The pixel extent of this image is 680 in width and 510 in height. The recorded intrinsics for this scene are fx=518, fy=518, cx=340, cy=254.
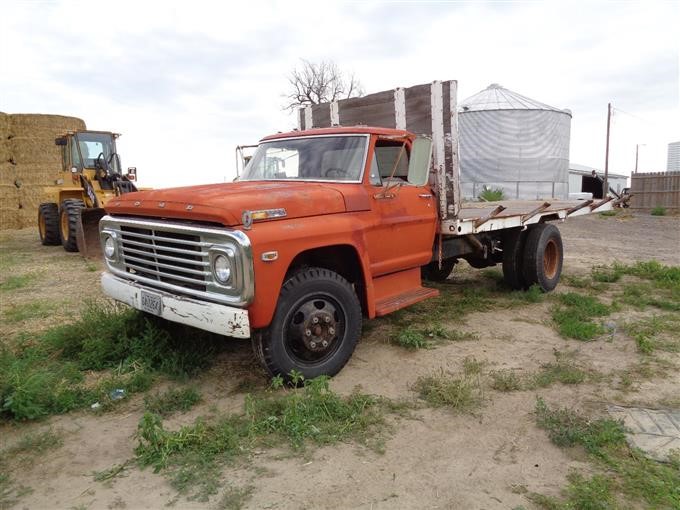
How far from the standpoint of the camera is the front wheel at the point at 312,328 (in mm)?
3844

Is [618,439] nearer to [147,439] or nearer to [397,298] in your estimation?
[397,298]

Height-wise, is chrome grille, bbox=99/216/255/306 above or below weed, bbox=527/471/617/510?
above

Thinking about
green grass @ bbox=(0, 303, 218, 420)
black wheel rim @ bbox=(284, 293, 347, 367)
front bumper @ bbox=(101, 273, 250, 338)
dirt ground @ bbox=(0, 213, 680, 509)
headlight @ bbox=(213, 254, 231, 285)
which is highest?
headlight @ bbox=(213, 254, 231, 285)

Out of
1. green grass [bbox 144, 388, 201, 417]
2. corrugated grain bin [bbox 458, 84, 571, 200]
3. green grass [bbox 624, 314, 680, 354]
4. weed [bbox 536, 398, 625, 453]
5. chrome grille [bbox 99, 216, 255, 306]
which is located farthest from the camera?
corrugated grain bin [bbox 458, 84, 571, 200]

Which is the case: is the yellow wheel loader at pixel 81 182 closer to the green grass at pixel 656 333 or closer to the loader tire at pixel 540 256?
the loader tire at pixel 540 256

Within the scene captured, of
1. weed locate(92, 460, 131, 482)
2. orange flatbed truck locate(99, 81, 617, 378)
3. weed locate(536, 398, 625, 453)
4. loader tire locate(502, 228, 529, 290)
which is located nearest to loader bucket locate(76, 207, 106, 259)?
orange flatbed truck locate(99, 81, 617, 378)

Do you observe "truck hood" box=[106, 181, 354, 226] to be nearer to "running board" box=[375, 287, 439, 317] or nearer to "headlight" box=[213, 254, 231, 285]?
"headlight" box=[213, 254, 231, 285]

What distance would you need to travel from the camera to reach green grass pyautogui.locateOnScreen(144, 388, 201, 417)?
3738mm

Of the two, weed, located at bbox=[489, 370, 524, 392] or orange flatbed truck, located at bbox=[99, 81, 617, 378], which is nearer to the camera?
orange flatbed truck, located at bbox=[99, 81, 617, 378]

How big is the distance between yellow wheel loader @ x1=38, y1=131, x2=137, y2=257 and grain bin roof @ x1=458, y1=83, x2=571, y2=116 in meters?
20.1

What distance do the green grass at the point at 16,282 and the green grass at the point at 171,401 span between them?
508cm

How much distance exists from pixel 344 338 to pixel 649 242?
11815mm

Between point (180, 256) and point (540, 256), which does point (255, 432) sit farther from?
point (540, 256)

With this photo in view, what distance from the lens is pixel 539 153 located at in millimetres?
27922
